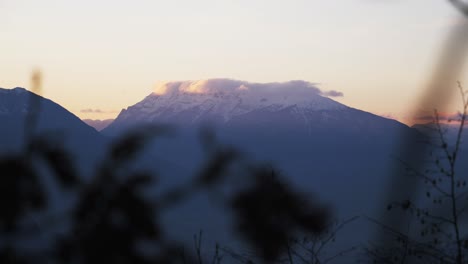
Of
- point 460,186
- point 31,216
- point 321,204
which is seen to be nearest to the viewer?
→ point 31,216

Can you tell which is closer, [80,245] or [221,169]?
[80,245]

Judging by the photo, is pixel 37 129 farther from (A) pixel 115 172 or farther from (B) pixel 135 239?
(B) pixel 135 239

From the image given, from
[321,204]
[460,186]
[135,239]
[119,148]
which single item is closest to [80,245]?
[135,239]

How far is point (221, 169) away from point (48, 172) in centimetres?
57

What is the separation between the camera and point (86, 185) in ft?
7.73

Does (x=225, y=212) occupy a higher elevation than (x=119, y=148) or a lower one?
lower

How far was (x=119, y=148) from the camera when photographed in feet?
7.95

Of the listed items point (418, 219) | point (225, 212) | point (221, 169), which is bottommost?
point (418, 219)

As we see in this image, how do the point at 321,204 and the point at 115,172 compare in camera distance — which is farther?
the point at 321,204

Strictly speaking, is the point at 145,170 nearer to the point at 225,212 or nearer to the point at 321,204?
the point at 225,212

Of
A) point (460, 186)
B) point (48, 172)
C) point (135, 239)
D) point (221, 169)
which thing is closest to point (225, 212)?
point (221, 169)

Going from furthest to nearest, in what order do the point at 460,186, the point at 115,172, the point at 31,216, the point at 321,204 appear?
the point at 460,186
the point at 321,204
the point at 115,172
the point at 31,216

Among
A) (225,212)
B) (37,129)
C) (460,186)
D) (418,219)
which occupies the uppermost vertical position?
(37,129)

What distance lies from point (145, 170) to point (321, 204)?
0.59m
